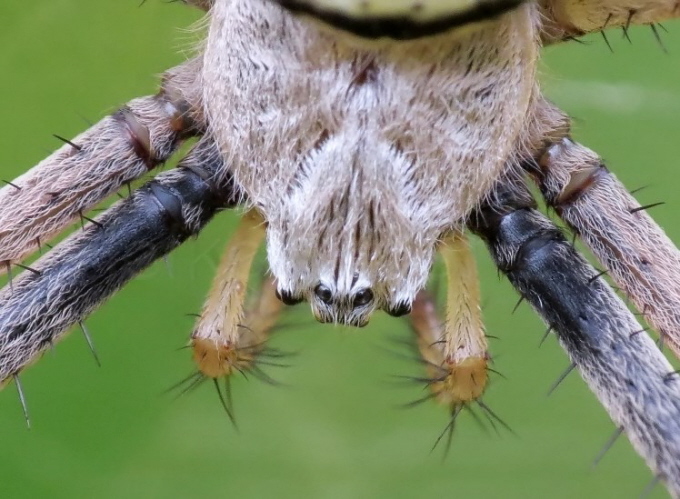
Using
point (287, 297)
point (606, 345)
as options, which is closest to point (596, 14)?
point (606, 345)

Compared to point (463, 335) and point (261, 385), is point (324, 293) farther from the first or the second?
point (261, 385)

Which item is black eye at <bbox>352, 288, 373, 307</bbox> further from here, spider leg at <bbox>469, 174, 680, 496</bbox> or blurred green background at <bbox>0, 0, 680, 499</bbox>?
blurred green background at <bbox>0, 0, 680, 499</bbox>

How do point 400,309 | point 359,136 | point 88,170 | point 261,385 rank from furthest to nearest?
1. point 261,385
2. point 88,170
3. point 400,309
4. point 359,136

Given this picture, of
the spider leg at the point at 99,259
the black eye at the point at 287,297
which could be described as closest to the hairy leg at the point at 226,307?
the spider leg at the point at 99,259

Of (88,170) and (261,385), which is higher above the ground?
(88,170)

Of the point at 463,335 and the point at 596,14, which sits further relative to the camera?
the point at 463,335

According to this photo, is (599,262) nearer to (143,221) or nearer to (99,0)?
(143,221)

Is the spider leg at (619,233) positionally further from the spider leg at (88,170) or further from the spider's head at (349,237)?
the spider leg at (88,170)
